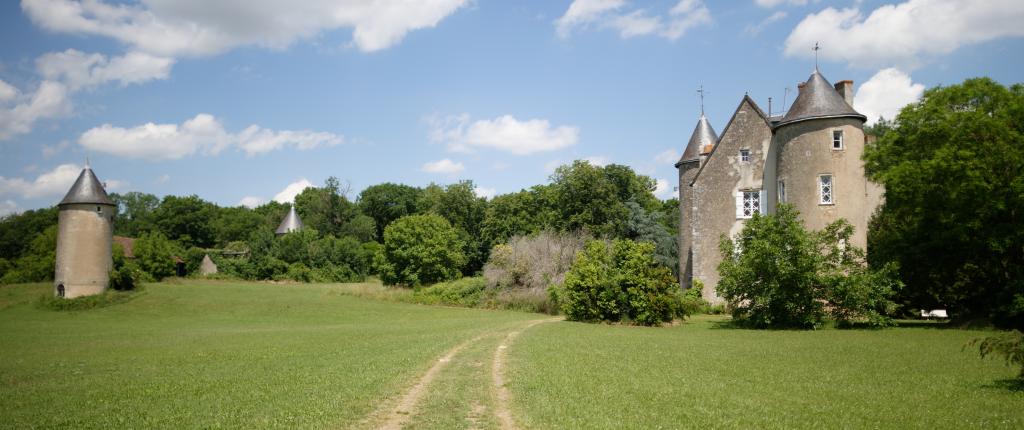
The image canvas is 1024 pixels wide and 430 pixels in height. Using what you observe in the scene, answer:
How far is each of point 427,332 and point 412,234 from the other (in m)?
32.3

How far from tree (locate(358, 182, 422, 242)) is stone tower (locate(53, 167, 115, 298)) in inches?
1991

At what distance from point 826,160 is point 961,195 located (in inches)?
274

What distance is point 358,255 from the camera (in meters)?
75.8

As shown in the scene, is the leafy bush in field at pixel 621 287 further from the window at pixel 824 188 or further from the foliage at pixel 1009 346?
the foliage at pixel 1009 346

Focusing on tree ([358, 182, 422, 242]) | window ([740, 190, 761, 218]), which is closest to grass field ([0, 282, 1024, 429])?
window ([740, 190, 761, 218])

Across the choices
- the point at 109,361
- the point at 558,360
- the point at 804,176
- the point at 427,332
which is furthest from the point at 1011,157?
the point at 109,361

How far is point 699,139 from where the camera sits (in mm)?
43031

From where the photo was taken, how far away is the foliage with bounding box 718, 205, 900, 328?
1030 inches

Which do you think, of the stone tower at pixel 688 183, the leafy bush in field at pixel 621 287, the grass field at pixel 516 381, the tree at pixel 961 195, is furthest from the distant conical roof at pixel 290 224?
the tree at pixel 961 195

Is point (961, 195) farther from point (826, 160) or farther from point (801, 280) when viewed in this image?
point (826, 160)

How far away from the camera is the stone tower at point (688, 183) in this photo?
40.4 meters

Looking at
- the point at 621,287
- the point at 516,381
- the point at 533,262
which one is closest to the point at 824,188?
the point at 621,287

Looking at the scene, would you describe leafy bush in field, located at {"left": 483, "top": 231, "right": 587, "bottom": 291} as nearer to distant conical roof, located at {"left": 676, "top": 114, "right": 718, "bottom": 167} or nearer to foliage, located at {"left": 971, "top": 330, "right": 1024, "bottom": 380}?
distant conical roof, located at {"left": 676, "top": 114, "right": 718, "bottom": 167}

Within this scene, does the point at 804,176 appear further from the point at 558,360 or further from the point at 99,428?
the point at 99,428
